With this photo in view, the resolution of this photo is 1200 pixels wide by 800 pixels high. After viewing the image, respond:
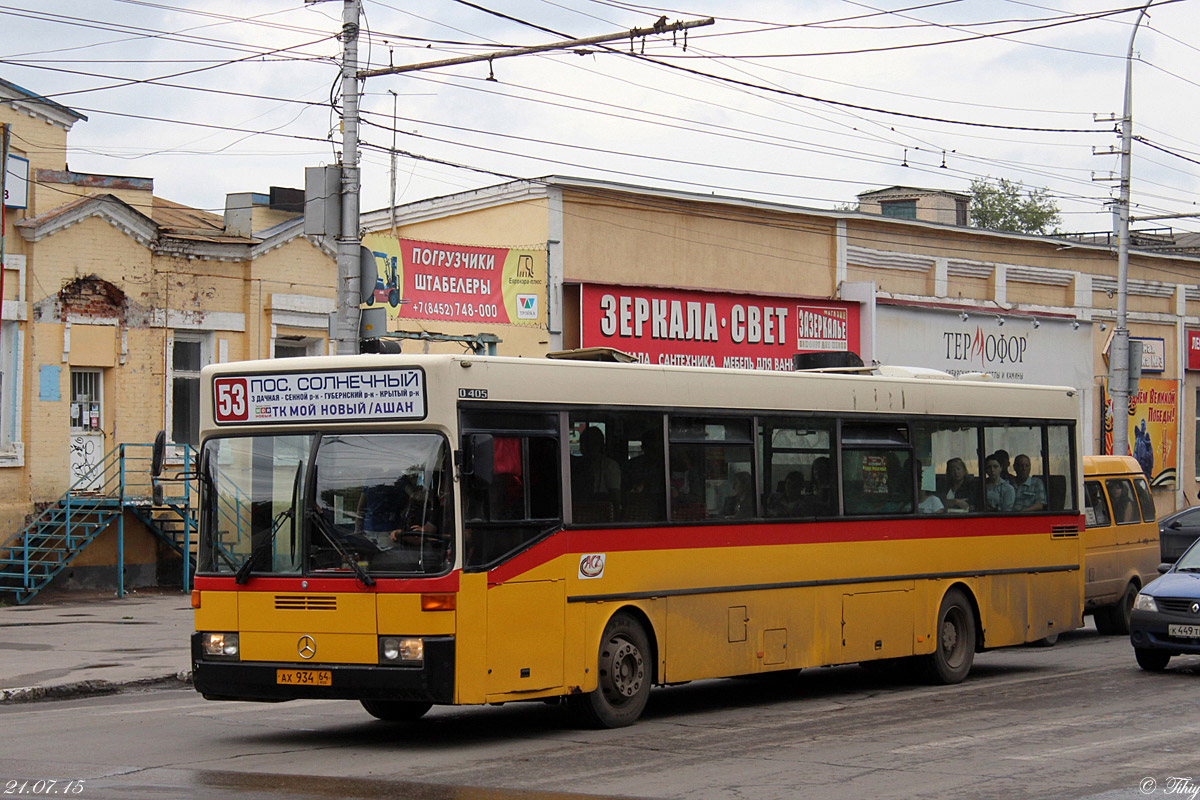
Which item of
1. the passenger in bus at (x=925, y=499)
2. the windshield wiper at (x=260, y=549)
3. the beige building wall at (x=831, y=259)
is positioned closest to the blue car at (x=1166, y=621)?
the passenger in bus at (x=925, y=499)

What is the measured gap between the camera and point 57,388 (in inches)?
920

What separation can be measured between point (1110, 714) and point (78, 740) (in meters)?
7.95

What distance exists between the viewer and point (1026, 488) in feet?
51.3

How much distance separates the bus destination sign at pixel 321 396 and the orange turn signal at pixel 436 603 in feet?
4.02

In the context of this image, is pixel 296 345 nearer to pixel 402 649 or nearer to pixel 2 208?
pixel 2 208

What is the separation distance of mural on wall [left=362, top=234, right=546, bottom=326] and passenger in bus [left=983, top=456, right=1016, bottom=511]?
40.8 ft

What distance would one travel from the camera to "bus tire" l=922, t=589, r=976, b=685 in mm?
14477

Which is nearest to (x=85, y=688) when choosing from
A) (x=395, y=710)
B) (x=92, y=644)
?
(x=92, y=644)

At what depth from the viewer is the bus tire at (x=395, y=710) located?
1155cm

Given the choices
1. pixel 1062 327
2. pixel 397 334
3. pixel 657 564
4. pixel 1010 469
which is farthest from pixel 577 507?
pixel 1062 327

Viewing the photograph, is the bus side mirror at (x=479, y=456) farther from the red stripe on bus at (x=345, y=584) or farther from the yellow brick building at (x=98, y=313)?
the yellow brick building at (x=98, y=313)

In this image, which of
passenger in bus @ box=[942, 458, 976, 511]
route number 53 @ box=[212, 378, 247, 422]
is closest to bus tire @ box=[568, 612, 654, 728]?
route number 53 @ box=[212, 378, 247, 422]

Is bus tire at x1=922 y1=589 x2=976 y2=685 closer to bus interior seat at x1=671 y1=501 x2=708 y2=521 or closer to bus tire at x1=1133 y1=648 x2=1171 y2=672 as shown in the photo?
bus tire at x1=1133 y1=648 x2=1171 y2=672

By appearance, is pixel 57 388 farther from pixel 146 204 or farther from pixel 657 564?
pixel 657 564
